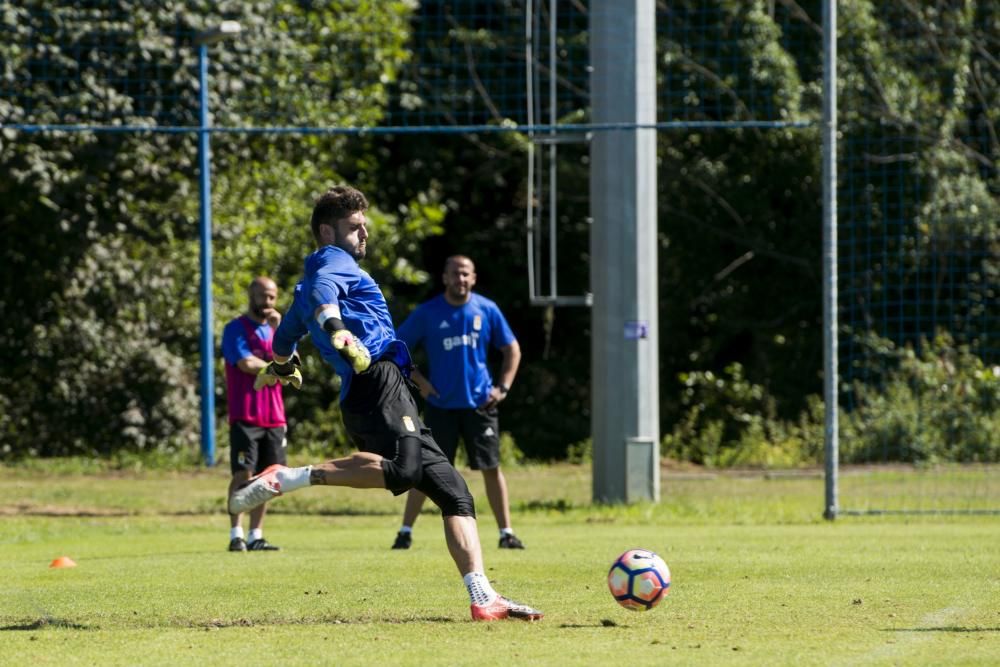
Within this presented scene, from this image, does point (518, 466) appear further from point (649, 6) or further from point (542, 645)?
point (542, 645)

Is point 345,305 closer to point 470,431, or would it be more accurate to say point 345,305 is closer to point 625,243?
point 470,431

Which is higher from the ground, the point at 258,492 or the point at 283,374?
the point at 283,374

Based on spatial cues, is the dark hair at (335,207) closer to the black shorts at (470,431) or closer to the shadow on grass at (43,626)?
the shadow on grass at (43,626)

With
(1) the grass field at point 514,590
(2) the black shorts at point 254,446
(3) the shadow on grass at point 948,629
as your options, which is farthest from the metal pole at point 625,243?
(3) the shadow on grass at point 948,629

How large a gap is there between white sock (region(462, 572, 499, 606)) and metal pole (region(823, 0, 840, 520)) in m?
7.03

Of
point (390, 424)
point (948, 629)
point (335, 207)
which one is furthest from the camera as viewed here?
point (335, 207)

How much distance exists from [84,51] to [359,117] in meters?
5.00

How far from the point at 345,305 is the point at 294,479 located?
0.83 meters

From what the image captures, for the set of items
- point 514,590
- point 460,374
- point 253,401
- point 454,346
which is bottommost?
point 514,590

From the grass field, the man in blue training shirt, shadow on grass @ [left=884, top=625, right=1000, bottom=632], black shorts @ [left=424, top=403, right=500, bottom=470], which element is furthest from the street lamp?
shadow on grass @ [left=884, top=625, right=1000, bottom=632]

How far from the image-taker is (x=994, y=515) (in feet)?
47.9

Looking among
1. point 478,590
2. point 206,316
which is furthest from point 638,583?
point 206,316

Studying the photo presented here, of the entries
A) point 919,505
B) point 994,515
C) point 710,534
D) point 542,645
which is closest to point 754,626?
point 542,645

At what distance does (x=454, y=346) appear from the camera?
12117mm
